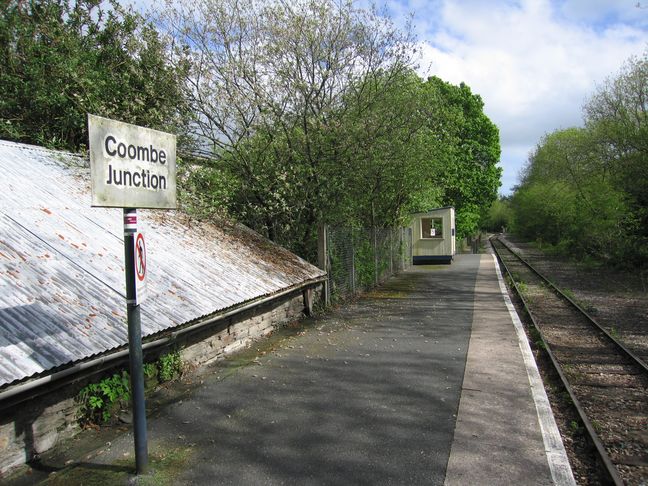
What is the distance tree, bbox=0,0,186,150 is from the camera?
11445mm

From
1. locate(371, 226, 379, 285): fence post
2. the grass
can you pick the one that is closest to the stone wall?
the grass

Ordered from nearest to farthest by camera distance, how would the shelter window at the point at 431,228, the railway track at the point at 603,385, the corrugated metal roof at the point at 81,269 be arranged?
1. the corrugated metal roof at the point at 81,269
2. the railway track at the point at 603,385
3. the shelter window at the point at 431,228

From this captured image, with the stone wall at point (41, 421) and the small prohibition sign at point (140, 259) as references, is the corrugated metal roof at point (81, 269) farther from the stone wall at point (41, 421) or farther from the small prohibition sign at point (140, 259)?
the small prohibition sign at point (140, 259)

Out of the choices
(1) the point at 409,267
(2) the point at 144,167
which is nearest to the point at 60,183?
(2) the point at 144,167

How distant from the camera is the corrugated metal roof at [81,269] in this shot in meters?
4.43

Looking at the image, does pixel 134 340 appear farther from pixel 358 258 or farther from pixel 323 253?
pixel 358 258

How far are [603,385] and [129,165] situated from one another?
661 cm

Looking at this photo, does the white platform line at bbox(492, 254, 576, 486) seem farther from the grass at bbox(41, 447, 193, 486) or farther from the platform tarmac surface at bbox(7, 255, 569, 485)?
the grass at bbox(41, 447, 193, 486)

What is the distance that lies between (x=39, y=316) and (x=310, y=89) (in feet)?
28.3

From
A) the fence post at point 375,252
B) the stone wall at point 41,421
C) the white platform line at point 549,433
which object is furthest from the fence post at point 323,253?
the stone wall at point 41,421

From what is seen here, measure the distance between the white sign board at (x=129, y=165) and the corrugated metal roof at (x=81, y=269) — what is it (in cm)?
146

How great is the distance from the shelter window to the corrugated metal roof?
57.4 feet

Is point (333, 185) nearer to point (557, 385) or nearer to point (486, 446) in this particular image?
Result: point (557, 385)

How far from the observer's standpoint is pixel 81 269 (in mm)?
5863
